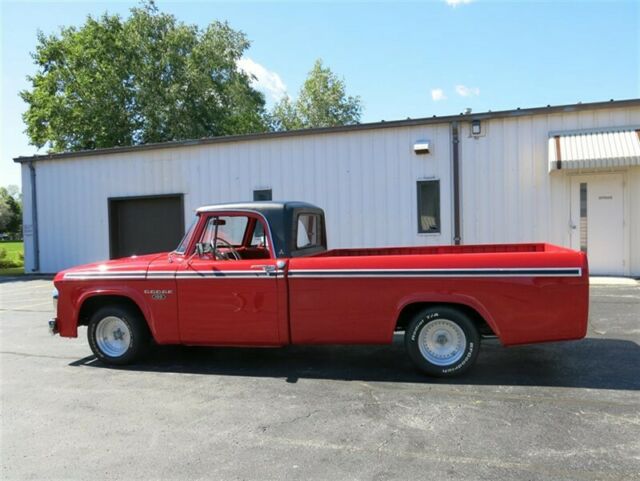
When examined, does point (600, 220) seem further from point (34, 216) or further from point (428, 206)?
point (34, 216)

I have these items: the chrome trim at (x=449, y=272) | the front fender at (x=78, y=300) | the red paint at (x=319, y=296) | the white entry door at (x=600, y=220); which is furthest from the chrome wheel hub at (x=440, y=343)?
the white entry door at (x=600, y=220)

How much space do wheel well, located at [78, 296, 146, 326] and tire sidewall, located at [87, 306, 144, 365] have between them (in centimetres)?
8

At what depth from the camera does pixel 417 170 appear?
13.0 meters

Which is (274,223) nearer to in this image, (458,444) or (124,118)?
(458,444)

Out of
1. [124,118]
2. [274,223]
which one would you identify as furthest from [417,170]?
[124,118]

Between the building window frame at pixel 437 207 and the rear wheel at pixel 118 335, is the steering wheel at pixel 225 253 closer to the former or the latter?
the rear wheel at pixel 118 335

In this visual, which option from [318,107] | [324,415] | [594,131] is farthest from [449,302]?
[318,107]

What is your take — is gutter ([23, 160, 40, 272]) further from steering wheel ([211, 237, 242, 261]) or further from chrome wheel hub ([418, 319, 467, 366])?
chrome wheel hub ([418, 319, 467, 366])

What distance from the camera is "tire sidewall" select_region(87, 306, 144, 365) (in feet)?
19.7

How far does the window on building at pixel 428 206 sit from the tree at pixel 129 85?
23431 millimetres

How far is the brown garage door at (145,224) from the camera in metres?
15.8

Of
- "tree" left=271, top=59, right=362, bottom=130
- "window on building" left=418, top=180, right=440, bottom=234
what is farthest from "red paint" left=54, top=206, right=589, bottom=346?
"tree" left=271, top=59, right=362, bottom=130

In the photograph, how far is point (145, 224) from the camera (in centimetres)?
1623

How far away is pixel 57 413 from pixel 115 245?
12735mm
